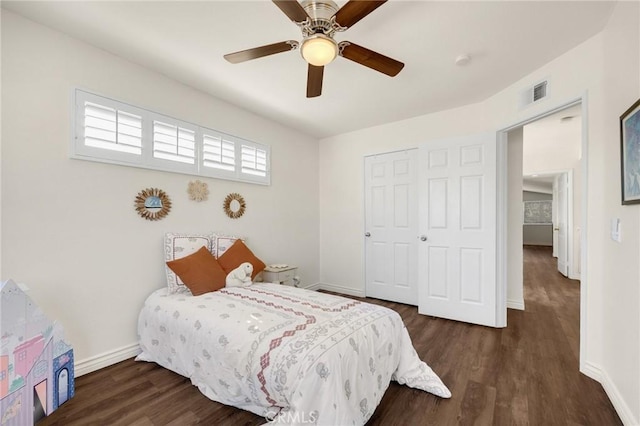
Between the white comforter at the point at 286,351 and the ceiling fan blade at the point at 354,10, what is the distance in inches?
67.8

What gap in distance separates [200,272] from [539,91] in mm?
3461

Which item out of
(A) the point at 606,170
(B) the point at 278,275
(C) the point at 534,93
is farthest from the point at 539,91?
(B) the point at 278,275

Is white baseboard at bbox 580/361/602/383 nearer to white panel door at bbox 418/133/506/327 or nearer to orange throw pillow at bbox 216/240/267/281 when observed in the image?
white panel door at bbox 418/133/506/327

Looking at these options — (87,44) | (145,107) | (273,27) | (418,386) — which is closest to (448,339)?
(418,386)

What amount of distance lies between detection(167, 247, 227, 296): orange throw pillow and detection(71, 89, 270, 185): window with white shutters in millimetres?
865

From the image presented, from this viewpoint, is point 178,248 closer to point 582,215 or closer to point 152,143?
point 152,143

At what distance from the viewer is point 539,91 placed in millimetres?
2408

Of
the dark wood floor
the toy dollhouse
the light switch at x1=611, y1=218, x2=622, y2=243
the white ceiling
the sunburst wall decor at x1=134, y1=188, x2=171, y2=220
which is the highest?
the white ceiling

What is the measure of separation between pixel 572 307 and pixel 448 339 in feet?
6.97

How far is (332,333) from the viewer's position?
4.99 feet

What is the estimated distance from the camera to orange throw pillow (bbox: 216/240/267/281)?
2723 millimetres

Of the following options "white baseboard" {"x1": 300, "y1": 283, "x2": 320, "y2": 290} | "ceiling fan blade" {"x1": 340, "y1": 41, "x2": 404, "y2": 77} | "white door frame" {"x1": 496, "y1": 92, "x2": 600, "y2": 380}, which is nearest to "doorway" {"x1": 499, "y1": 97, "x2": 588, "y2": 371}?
"white door frame" {"x1": 496, "y1": 92, "x2": 600, "y2": 380}

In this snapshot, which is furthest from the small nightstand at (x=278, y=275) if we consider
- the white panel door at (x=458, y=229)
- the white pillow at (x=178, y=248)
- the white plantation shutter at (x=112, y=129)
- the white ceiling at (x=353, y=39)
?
the white ceiling at (x=353, y=39)

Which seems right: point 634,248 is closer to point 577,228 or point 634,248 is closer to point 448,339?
point 448,339
